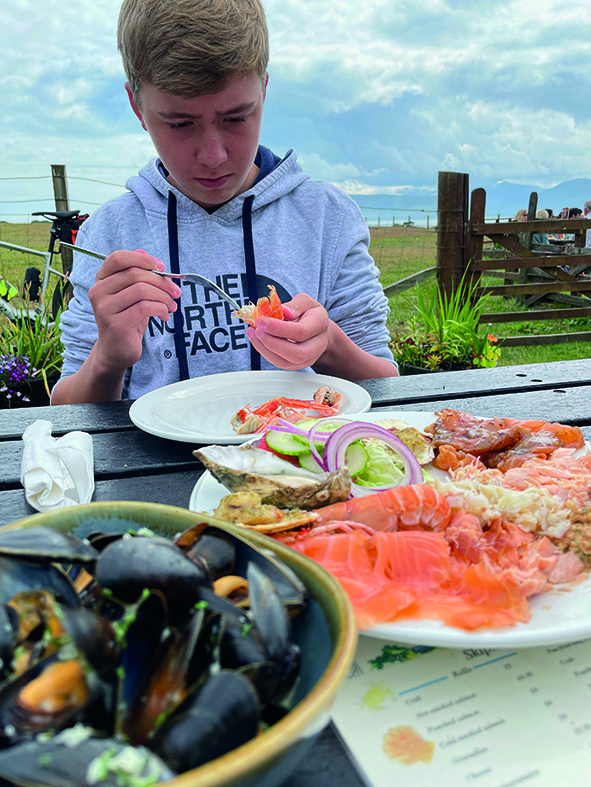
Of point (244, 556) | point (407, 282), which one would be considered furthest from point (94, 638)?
point (407, 282)

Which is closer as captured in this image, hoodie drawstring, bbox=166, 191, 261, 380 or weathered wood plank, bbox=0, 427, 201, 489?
weathered wood plank, bbox=0, 427, 201, 489

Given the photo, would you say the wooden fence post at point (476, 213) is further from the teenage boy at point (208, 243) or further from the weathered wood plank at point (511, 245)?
the teenage boy at point (208, 243)

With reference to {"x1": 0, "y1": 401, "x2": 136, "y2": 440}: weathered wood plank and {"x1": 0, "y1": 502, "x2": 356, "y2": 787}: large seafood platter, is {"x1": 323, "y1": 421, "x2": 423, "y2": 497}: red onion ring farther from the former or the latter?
{"x1": 0, "y1": 401, "x2": 136, "y2": 440}: weathered wood plank

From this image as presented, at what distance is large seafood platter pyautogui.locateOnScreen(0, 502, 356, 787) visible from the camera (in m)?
0.41

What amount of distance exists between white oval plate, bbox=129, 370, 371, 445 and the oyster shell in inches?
10.2

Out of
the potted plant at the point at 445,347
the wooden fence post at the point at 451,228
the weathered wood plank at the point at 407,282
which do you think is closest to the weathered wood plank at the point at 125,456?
the potted plant at the point at 445,347

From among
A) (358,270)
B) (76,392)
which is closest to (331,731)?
(76,392)

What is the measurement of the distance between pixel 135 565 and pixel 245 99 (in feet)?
6.05

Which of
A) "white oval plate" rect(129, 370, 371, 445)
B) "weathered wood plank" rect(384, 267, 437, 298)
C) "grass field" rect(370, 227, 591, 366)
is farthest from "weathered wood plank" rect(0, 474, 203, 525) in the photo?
"weathered wood plank" rect(384, 267, 437, 298)

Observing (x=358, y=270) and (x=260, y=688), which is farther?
(x=358, y=270)

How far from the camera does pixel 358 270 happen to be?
2602 millimetres

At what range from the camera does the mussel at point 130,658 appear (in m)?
0.42

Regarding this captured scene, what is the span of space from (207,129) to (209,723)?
6.34ft

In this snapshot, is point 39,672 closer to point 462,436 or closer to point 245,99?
point 462,436
